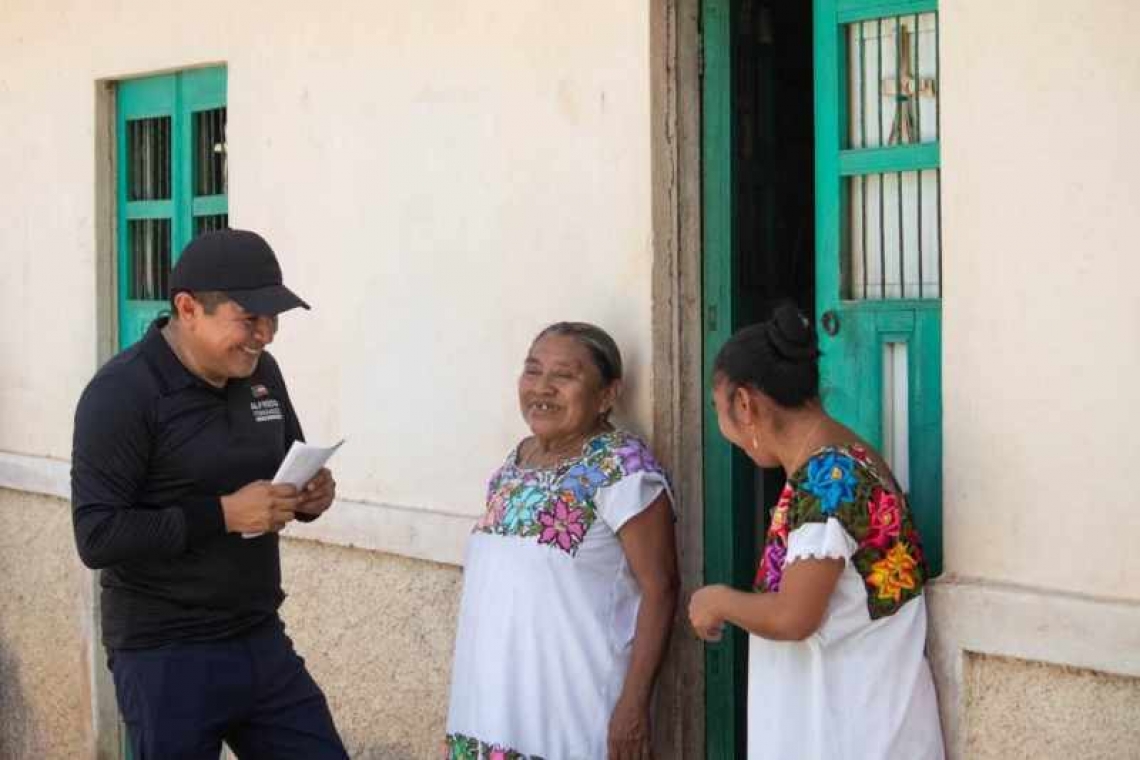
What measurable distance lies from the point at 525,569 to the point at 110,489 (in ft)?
3.40

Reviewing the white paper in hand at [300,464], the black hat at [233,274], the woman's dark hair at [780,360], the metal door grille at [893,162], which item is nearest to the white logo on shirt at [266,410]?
the white paper in hand at [300,464]

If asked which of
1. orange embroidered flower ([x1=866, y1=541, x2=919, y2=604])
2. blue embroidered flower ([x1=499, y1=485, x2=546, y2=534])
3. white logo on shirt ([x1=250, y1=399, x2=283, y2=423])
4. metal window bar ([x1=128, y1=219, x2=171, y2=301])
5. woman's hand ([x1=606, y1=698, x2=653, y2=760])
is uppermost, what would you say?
metal window bar ([x1=128, y1=219, x2=171, y2=301])

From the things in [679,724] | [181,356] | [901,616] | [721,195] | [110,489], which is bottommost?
[679,724]

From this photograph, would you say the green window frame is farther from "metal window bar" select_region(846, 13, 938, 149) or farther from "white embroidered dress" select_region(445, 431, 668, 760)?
"metal window bar" select_region(846, 13, 938, 149)

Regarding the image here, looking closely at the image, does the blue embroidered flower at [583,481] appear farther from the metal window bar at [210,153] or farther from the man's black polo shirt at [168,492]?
the metal window bar at [210,153]

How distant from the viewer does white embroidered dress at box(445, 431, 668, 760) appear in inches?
172

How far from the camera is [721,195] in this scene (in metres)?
4.73

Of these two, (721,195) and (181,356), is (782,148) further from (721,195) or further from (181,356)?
(181,356)

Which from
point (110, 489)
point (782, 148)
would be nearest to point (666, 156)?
point (782, 148)

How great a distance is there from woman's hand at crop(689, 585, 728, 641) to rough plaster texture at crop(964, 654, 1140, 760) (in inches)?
22.6

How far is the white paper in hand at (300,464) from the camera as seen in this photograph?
13.4 feet

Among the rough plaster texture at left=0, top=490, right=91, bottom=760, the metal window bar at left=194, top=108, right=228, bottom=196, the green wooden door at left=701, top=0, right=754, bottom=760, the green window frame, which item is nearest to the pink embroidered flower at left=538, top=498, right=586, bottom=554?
the green wooden door at left=701, top=0, right=754, bottom=760

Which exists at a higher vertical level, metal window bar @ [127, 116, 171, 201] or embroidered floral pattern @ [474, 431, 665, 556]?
metal window bar @ [127, 116, 171, 201]

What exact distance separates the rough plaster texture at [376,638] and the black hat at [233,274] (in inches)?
55.1
